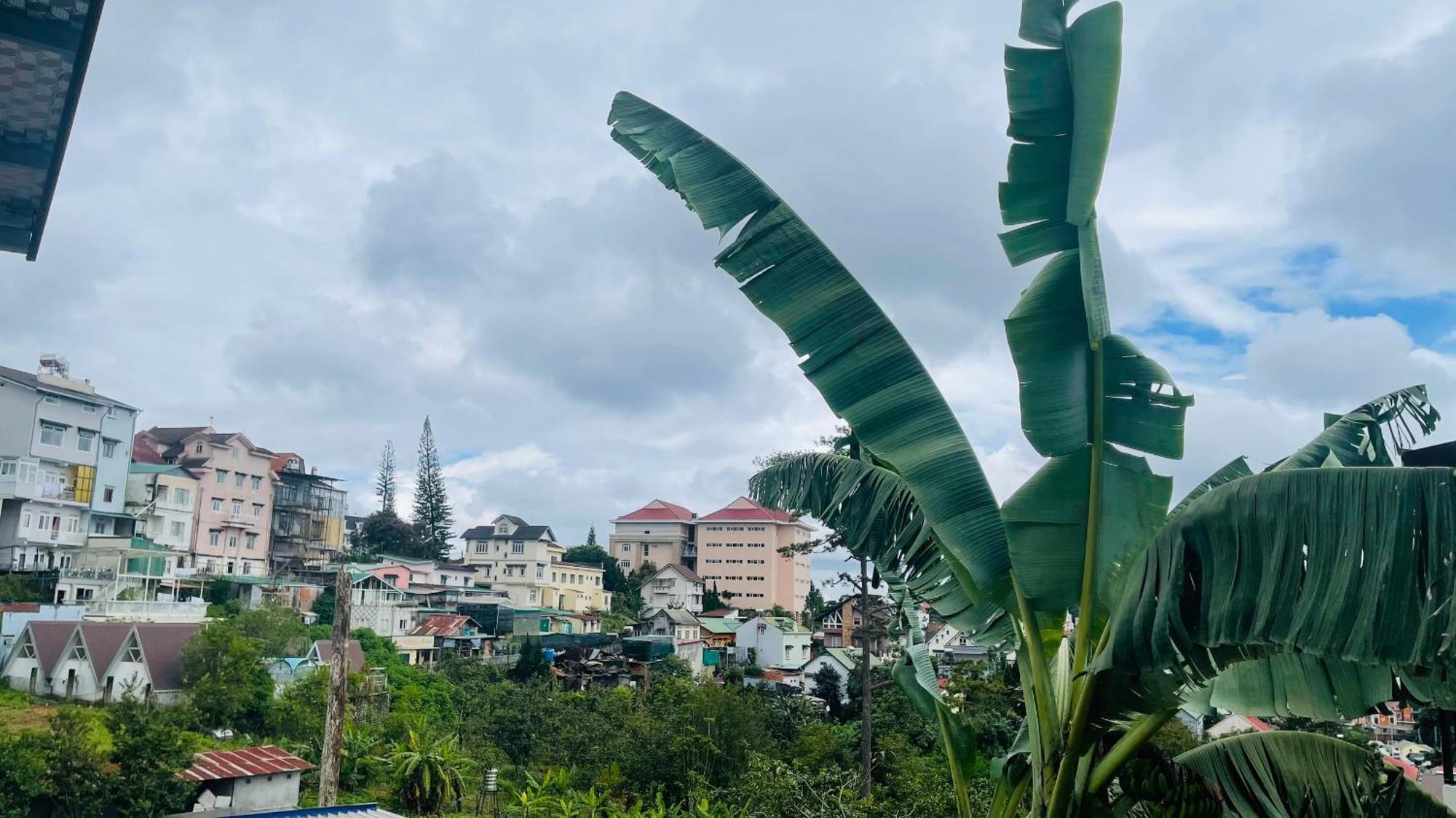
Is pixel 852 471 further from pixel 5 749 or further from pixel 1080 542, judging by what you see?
pixel 5 749

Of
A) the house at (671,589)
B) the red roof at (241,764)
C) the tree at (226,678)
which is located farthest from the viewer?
the house at (671,589)

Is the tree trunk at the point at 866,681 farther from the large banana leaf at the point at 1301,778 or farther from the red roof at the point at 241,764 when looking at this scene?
the large banana leaf at the point at 1301,778

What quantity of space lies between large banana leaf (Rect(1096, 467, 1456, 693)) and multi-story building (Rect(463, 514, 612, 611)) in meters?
40.9

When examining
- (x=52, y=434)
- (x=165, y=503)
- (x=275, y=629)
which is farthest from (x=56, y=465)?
(x=275, y=629)

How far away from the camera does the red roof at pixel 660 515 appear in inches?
2341

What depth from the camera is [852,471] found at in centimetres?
439

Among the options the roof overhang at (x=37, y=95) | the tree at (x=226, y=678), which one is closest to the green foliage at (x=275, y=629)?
the tree at (x=226, y=678)

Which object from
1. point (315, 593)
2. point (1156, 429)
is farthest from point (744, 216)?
point (315, 593)

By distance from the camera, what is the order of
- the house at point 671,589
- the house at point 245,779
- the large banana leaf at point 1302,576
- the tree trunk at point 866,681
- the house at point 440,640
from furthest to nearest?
1. the house at point 671,589
2. the house at point 440,640
3. the tree trunk at point 866,681
4. the house at point 245,779
5. the large banana leaf at point 1302,576

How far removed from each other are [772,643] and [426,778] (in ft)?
70.4

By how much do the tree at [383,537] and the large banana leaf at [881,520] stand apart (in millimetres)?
43846

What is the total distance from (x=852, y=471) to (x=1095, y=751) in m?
1.52

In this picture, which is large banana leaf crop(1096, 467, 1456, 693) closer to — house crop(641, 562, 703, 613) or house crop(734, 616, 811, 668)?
house crop(734, 616, 811, 668)

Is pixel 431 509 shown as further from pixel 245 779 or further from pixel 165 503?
pixel 245 779
